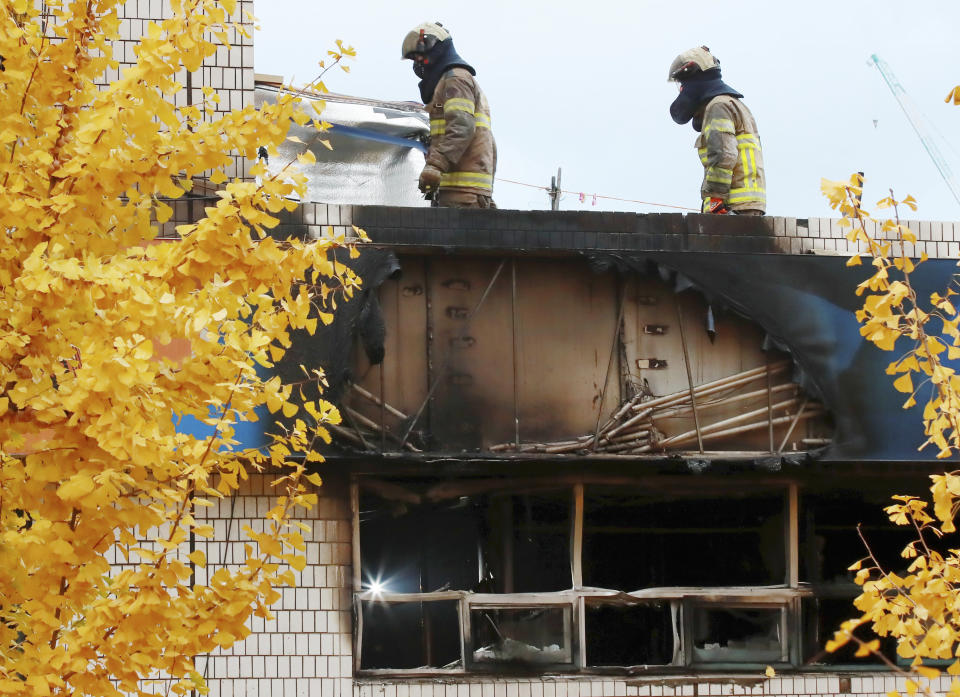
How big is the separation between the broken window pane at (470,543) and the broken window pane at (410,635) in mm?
130

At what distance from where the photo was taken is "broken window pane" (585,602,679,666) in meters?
8.96

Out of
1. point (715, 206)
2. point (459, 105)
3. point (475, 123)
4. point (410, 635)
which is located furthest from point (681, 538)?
point (459, 105)

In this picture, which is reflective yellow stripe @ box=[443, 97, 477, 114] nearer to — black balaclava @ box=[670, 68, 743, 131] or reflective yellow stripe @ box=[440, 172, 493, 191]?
reflective yellow stripe @ box=[440, 172, 493, 191]

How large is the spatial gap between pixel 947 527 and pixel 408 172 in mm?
8518

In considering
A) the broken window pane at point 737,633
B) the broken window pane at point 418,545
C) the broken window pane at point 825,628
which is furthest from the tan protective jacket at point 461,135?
the broken window pane at point 825,628

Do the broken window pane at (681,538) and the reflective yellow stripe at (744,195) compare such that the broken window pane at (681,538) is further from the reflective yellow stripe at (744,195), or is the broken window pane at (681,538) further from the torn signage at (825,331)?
the reflective yellow stripe at (744,195)

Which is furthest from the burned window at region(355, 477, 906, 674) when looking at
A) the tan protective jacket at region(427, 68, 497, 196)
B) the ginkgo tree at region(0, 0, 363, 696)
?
the ginkgo tree at region(0, 0, 363, 696)

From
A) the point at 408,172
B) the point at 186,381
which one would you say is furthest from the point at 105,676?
the point at 408,172

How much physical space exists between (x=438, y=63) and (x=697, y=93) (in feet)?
7.08

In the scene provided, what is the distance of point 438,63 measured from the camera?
33.0ft

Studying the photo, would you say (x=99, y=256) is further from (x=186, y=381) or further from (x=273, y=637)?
(x=273, y=637)

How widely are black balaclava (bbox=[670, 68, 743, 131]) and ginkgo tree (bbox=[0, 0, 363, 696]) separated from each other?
5.58 metres

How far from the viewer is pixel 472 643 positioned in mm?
8828

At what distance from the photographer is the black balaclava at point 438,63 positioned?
999 centimetres
